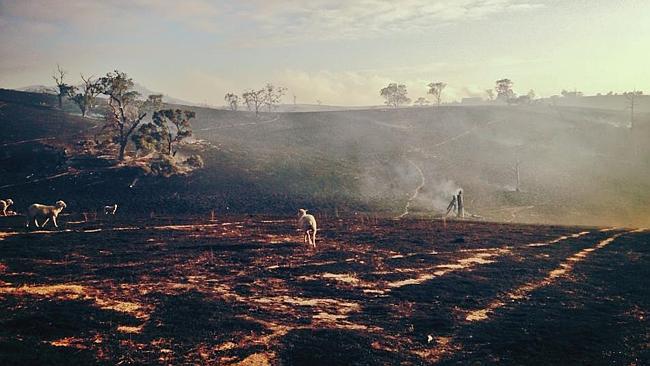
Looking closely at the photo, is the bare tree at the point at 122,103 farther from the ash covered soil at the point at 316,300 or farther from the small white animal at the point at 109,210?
the ash covered soil at the point at 316,300

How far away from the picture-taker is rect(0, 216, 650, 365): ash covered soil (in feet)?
50.5

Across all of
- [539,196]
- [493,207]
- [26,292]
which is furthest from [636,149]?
[26,292]

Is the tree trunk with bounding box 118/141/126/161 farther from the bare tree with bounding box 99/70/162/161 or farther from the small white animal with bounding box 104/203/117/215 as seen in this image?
the small white animal with bounding box 104/203/117/215

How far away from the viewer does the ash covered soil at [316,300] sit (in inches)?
606

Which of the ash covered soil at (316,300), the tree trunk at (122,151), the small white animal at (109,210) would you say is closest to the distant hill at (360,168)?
the small white animal at (109,210)

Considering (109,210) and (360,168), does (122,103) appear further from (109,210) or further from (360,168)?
(360,168)

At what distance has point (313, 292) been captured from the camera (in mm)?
22781

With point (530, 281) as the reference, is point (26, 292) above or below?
above

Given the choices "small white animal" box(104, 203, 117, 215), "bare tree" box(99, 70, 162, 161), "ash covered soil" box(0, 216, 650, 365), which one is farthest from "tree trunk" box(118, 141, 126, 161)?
"ash covered soil" box(0, 216, 650, 365)

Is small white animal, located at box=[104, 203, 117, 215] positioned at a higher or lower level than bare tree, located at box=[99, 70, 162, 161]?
lower

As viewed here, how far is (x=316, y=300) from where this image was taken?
21.5 meters

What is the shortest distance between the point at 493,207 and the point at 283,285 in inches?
2039

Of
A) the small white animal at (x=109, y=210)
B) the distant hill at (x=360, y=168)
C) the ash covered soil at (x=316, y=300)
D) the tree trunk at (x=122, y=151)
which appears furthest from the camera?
A: the tree trunk at (x=122, y=151)

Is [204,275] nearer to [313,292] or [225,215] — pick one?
[313,292]
